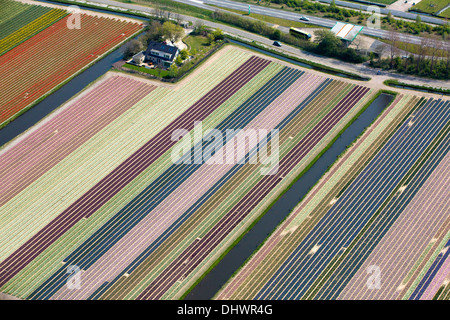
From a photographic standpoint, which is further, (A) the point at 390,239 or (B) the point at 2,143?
(B) the point at 2,143

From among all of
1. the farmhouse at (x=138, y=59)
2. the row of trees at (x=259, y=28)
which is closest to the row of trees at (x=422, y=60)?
the row of trees at (x=259, y=28)

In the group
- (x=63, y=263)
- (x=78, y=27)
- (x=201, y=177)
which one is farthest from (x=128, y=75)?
(x=63, y=263)

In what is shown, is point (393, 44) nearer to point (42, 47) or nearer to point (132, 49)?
point (132, 49)

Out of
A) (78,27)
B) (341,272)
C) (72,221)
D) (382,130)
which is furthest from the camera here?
(78,27)

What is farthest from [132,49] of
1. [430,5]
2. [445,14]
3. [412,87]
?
[445,14]

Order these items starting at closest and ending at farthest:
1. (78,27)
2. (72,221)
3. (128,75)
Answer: (72,221) → (128,75) → (78,27)

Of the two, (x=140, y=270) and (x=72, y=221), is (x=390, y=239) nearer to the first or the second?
(x=140, y=270)

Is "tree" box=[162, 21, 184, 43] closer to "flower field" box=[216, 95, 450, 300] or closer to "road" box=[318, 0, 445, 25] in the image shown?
"road" box=[318, 0, 445, 25]

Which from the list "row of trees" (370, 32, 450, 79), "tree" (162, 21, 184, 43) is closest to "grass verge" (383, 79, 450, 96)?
"row of trees" (370, 32, 450, 79)
